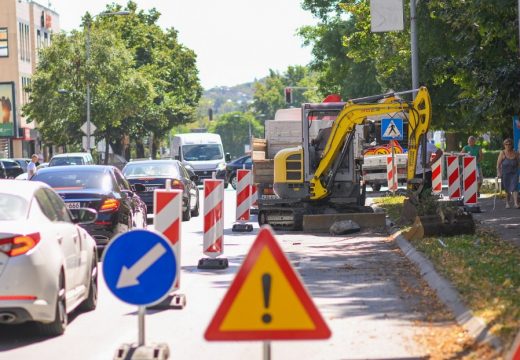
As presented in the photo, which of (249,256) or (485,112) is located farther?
(485,112)

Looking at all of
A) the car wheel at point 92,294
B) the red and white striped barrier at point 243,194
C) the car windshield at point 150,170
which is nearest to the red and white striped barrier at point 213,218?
the car wheel at point 92,294

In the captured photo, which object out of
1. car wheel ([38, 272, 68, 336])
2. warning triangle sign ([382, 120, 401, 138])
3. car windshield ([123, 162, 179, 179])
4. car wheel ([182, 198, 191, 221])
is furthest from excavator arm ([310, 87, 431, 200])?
car wheel ([38, 272, 68, 336])

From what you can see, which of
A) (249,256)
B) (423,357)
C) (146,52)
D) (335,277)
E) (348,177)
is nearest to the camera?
(249,256)

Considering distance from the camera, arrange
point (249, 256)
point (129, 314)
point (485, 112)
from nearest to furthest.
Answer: point (249, 256) < point (129, 314) < point (485, 112)

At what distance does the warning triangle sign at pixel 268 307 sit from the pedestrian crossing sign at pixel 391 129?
23.9 meters

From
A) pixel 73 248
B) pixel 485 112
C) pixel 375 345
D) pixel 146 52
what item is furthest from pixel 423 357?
pixel 146 52

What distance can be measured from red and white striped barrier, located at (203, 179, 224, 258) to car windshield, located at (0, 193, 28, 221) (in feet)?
18.2

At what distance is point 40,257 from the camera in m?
10.3

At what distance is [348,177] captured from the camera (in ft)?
87.6

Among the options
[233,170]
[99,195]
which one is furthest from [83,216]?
[233,170]

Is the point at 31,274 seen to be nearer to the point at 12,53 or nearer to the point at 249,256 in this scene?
the point at 249,256

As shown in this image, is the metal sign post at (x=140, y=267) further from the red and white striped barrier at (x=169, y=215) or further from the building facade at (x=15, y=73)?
the building facade at (x=15, y=73)

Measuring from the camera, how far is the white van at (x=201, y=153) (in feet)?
192

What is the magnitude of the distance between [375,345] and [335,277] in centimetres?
556
